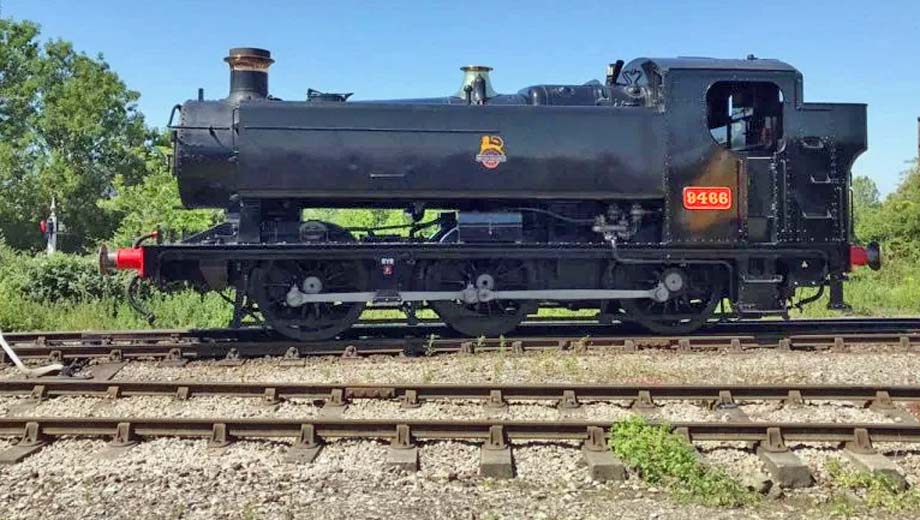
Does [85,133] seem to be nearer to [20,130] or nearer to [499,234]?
[20,130]

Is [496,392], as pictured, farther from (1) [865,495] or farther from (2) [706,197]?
(2) [706,197]

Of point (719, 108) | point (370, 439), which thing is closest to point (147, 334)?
point (370, 439)

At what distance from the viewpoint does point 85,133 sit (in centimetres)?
3694

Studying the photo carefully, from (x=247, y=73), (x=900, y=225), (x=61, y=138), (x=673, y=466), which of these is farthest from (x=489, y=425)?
(x=61, y=138)

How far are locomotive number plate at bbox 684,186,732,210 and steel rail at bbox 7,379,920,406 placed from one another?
2.92 meters

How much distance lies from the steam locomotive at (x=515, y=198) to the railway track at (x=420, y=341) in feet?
1.20

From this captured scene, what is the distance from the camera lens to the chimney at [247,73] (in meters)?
8.75

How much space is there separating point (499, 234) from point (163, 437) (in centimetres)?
435

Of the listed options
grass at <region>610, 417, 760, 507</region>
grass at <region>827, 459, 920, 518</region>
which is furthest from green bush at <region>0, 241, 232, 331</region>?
grass at <region>827, 459, 920, 518</region>

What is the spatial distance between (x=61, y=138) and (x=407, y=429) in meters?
37.8

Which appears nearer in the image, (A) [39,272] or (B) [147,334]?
(B) [147,334]

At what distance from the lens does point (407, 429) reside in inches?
205

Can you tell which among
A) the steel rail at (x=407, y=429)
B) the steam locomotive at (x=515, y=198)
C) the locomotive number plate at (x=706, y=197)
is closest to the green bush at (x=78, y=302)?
the steam locomotive at (x=515, y=198)

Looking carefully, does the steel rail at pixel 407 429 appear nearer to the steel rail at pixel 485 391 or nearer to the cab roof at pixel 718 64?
the steel rail at pixel 485 391
